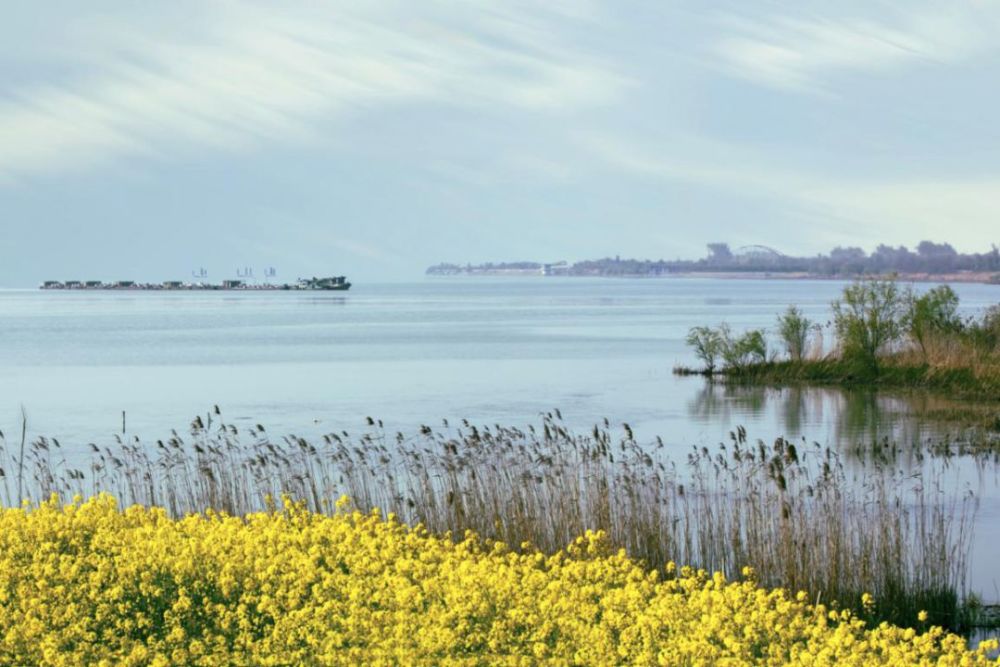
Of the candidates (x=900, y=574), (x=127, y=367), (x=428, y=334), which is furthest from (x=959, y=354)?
(x=428, y=334)

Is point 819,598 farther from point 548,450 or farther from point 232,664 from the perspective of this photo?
point 548,450

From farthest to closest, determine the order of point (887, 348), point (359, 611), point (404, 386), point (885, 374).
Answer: point (404, 386) → point (887, 348) → point (885, 374) → point (359, 611)

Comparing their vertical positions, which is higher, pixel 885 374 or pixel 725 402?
pixel 885 374

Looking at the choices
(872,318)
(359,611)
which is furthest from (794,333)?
(359,611)

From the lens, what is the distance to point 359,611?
886cm

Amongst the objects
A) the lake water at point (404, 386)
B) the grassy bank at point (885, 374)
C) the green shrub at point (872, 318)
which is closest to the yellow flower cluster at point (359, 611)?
the lake water at point (404, 386)

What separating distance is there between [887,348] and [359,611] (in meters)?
31.8

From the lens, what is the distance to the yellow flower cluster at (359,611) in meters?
8.38

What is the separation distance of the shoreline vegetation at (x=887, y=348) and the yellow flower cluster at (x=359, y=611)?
26.2m

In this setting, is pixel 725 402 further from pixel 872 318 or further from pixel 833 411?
pixel 872 318

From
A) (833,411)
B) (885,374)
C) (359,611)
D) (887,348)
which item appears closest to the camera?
(359,611)

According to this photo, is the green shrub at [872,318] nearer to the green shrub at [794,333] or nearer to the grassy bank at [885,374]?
the grassy bank at [885,374]

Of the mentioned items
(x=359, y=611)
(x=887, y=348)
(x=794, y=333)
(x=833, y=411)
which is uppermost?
(x=794, y=333)

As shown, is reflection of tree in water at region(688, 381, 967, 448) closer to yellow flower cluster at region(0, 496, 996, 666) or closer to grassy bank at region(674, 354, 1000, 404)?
grassy bank at region(674, 354, 1000, 404)
